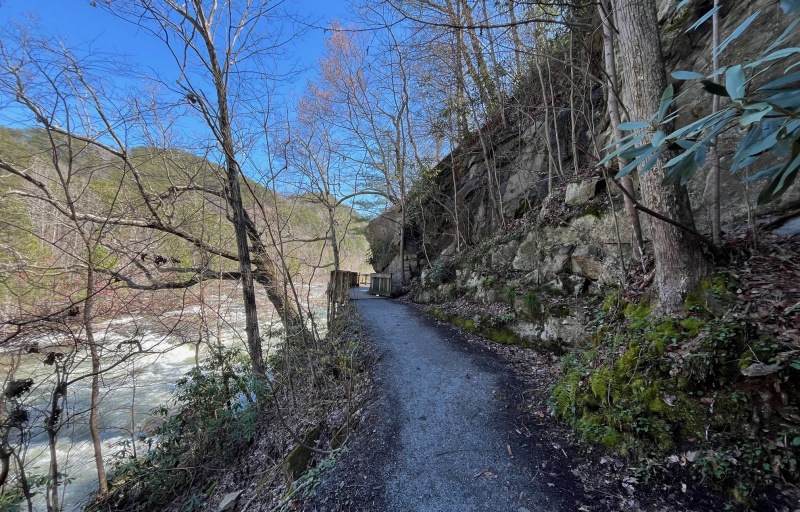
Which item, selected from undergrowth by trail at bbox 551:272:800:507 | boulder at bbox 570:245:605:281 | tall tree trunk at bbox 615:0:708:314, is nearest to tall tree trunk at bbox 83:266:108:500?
undergrowth by trail at bbox 551:272:800:507

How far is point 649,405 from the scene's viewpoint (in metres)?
2.44

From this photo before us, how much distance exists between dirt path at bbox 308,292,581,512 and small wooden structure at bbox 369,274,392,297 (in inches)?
388

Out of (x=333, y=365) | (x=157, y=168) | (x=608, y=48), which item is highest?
(x=608, y=48)

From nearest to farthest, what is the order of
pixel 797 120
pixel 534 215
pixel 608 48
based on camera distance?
1. pixel 797 120
2. pixel 608 48
3. pixel 534 215

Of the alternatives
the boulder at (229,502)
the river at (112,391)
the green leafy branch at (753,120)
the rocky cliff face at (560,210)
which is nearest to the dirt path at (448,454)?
the boulder at (229,502)

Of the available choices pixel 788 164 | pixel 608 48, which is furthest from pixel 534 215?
pixel 788 164

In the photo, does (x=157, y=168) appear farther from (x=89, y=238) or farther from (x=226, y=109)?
(x=226, y=109)

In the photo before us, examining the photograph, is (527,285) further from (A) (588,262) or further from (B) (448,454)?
(B) (448,454)

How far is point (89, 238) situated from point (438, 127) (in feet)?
31.8

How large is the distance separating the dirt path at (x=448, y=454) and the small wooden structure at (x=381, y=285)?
9.86 meters

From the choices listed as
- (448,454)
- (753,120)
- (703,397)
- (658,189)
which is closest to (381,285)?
(448,454)

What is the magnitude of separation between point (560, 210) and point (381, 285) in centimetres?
1008

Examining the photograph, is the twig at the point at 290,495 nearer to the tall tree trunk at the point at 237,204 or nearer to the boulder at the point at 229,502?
the boulder at the point at 229,502

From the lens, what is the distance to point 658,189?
2955mm
